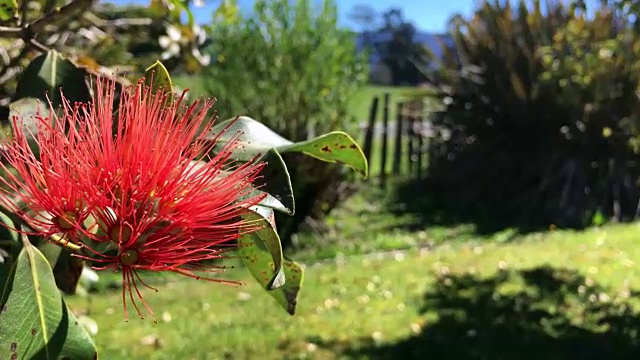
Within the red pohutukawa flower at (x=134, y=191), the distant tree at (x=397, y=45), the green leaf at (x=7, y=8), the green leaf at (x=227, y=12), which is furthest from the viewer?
the distant tree at (x=397, y=45)

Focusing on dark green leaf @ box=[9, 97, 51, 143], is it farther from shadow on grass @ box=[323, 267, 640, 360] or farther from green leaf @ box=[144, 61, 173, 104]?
shadow on grass @ box=[323, 267, 640, 360]

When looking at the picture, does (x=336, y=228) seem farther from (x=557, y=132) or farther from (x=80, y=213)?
(x=80, y=213)

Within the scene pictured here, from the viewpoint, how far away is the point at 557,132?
1065 centimetres

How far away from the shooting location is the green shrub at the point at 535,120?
33.1ft

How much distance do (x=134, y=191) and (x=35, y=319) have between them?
277 millimetres

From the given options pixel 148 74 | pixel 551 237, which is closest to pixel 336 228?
pixel 551 237

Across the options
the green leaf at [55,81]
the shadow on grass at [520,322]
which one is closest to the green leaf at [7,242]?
the green leaf at [55,81]

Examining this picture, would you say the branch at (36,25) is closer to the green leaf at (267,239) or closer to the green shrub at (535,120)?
the green leaf at (267,239)

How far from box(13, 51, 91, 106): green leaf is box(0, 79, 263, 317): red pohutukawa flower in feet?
1.05

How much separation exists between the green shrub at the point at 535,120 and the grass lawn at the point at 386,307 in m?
1.96

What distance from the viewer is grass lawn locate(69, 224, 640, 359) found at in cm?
521

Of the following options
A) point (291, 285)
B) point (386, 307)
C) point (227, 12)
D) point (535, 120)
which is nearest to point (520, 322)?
point (386, 307)

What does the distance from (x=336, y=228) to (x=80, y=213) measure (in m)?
8.31

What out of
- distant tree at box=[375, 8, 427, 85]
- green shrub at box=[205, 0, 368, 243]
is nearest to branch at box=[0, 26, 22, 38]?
green shrub at box=[205, 0, 368, 243]
